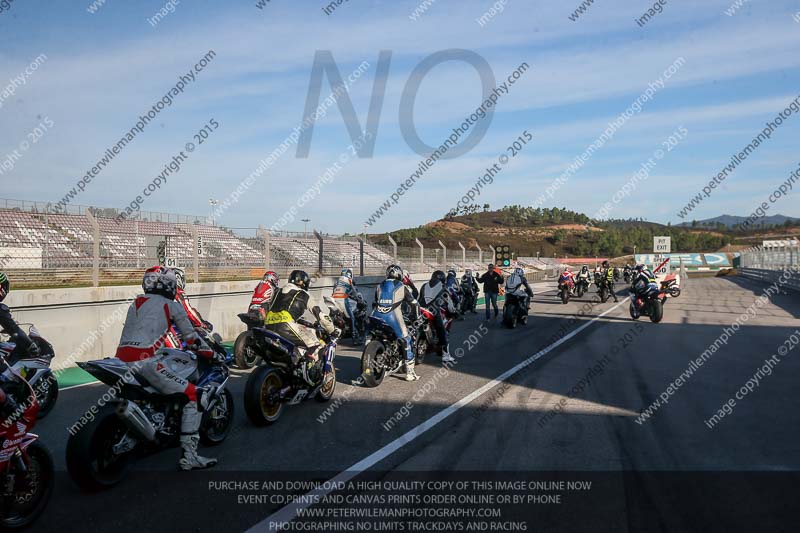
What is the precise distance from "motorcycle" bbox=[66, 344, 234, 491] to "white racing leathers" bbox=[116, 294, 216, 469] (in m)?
0.07

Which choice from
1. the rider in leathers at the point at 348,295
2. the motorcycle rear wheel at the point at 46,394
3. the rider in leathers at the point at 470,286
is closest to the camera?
the motorcycle rear wheel at the point at 46,394

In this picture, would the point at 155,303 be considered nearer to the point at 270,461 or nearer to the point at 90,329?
the point at 270,461

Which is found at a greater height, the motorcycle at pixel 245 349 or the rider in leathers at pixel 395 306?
the rider in leathers at pixel 395 306

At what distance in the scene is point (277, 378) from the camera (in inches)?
273

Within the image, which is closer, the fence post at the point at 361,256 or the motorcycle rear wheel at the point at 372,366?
the motorcycle rear wheel at the point at 372,366

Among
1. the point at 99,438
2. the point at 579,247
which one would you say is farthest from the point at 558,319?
the point at 579,247

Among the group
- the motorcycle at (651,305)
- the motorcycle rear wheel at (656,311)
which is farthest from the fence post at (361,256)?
the motorcycle rear wheel at (656,311)

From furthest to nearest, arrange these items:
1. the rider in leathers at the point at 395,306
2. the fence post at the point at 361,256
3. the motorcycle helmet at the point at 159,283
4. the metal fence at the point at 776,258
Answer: the metal fence at the point at 776,258 → the fence post at the point at 361,256 → the rider in leathers at the point at 395,306 → the motorcycle helmet at the point at 159,283

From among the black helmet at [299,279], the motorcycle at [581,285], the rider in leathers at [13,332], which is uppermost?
the black helmet at [299,279]

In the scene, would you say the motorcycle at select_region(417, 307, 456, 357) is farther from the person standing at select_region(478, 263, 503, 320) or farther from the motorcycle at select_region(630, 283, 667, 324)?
the motorcycle at select_region(630, 283, 667, 324)

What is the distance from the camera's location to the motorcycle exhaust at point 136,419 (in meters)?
4.77

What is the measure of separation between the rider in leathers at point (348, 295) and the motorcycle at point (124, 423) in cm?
746

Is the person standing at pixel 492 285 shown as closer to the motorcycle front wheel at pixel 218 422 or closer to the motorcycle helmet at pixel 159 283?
the motorcycle front wheel at pixel 218 422

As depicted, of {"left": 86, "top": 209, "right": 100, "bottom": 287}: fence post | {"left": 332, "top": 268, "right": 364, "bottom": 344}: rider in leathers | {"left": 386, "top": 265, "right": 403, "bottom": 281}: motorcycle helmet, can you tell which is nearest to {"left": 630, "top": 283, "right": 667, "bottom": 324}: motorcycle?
{"left": 332, "top": 268, "right": 364, "bottom": 344}: rider in leathers
